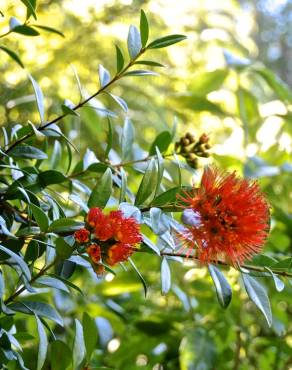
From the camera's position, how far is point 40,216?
0.40 m

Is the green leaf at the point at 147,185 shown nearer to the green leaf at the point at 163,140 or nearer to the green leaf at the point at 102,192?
the green leaf at the point at 102,192

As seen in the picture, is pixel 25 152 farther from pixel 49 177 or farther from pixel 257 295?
pixel 257 295

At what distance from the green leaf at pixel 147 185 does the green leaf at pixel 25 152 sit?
0.09 m

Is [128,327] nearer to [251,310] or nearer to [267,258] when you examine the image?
[251,310]

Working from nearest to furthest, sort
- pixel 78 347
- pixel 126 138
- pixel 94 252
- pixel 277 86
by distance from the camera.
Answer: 1. pixel 94 252
2. pixel 78 347
3. pixel 126 138
4. pixel 277 86

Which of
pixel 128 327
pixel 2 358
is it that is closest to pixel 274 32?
pixel 128 327

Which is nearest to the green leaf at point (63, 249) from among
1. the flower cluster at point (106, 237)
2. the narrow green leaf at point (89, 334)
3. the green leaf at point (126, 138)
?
the flower cluster at point (106, 237)

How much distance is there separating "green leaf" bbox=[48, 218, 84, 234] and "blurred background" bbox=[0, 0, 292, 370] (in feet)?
0.58

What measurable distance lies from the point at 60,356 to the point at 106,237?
170 millimetres

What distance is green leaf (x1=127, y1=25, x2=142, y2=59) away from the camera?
50 cm

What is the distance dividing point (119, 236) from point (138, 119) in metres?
0.84

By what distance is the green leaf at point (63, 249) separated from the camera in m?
0.38

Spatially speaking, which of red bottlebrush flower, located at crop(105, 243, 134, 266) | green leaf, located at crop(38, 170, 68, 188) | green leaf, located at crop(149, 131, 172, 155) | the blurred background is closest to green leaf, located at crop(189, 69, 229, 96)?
the blurred background

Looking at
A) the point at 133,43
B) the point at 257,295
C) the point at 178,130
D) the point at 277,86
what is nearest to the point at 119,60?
the point at 133,43
